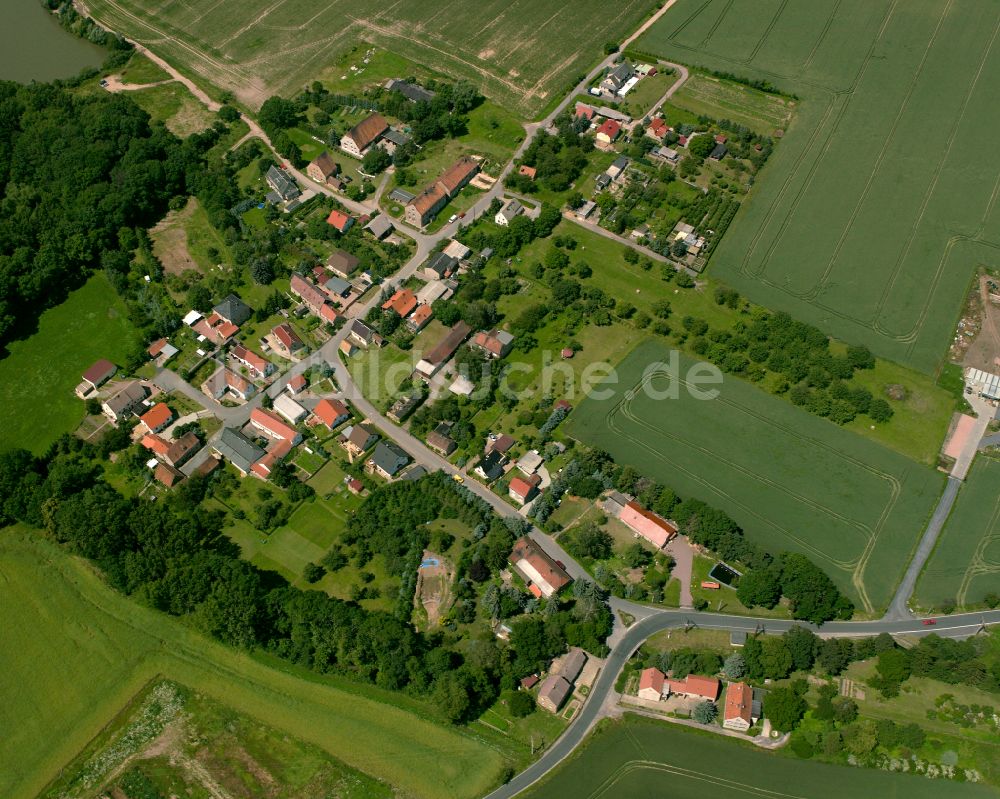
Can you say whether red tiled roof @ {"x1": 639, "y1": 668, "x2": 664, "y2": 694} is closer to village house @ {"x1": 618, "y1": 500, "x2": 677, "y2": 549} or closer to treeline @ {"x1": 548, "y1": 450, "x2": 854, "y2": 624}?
treeline @ {"x1": 548, "y1": 450, "x2": 854, "y2": 624}

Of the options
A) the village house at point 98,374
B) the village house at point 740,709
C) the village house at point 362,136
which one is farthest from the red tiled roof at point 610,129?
the village house at point 740,709

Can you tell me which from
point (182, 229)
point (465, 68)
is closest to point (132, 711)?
point (182, 229)

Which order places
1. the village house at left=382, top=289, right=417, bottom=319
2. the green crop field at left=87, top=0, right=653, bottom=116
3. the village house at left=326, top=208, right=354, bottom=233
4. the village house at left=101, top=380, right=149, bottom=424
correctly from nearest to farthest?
1. the village house at left=101, top=380, right=149, bottom=424
2. the village house at left=382, top=289, right=417, bottom=319
3. the village house at left=326, top=208, right=354, bottom=233
4. the green crop field at left=87, top=0, right=653, bottom=116

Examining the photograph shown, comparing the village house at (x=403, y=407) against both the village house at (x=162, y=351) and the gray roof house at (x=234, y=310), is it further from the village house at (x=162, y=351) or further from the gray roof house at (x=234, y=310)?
the village house at (x=162, y=351)

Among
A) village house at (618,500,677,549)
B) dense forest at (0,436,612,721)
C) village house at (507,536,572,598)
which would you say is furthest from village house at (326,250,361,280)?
village house at (618,500,677,549)

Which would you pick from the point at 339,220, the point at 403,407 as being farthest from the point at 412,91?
the point at 403,407
